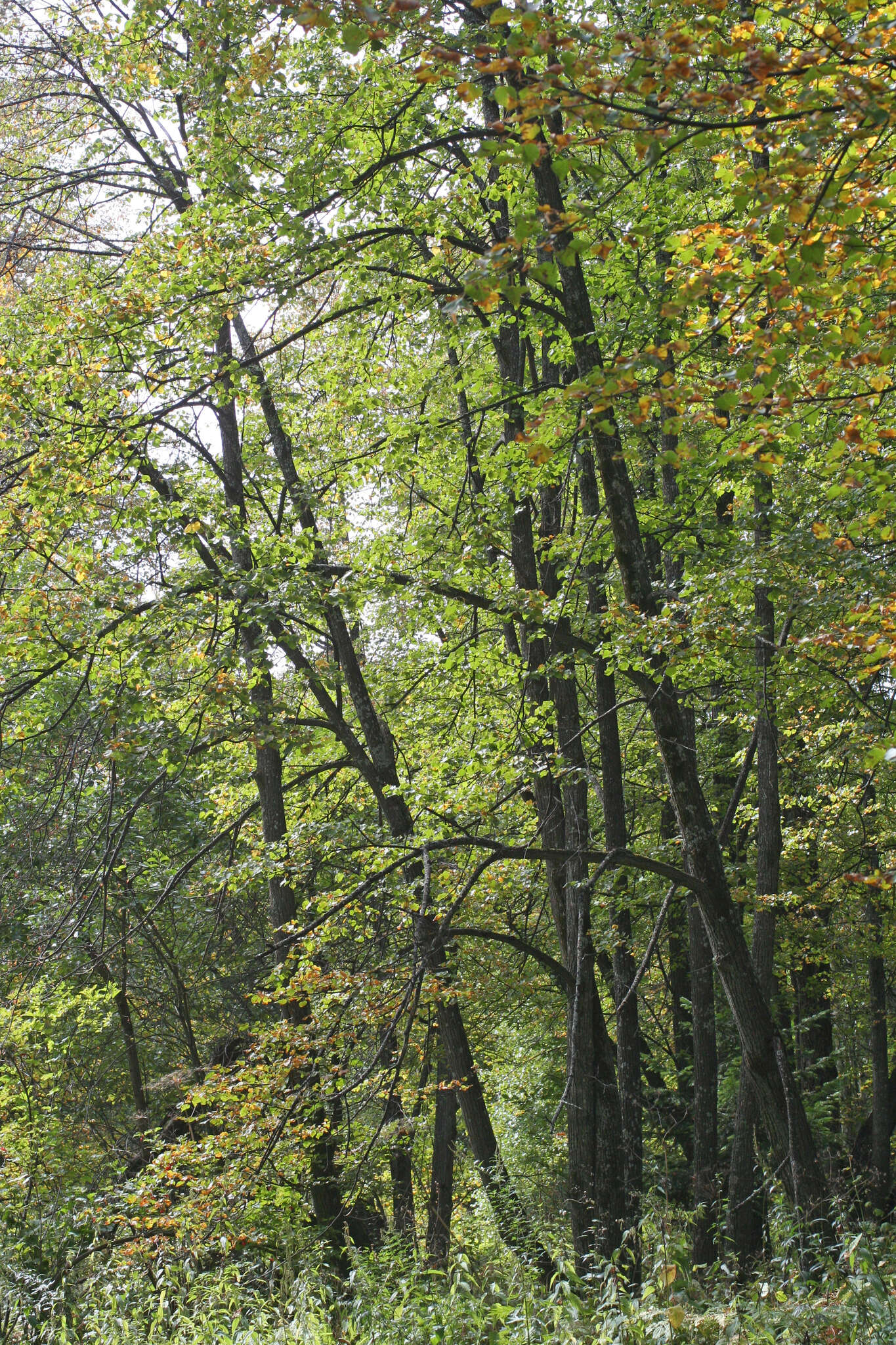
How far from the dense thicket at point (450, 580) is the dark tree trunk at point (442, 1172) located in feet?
0.67

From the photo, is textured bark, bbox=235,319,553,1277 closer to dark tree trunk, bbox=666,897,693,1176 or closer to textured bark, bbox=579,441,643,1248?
textured bark, bbox=579,441,643,1248

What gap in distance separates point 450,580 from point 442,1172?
797 cm

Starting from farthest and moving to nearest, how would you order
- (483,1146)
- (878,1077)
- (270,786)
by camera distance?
(878,1077), (270,786), (483,1146)

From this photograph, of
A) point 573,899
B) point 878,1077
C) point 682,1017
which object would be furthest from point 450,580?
point 878,1077

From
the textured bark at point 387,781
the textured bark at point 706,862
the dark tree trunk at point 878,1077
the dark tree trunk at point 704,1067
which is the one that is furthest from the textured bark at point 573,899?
the dark tree trunk at point 878,1077

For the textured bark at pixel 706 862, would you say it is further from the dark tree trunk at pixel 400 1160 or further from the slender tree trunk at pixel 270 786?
the slender tree trunk at pixel 270 786

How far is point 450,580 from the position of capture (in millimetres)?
7895

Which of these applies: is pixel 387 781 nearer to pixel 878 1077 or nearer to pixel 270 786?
pixel 270 786

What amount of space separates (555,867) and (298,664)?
315cm

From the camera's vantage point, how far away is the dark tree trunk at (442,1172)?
9414mm

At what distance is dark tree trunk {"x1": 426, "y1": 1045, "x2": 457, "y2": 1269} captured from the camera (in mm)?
9414

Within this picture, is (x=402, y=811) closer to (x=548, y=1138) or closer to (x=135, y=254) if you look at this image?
(x=135, y=254)

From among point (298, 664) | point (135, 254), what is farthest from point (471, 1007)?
point (135, 254)

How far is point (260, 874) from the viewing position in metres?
7.70
